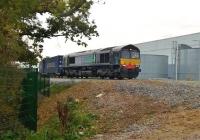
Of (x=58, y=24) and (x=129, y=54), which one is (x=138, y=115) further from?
(x=129, y=54)

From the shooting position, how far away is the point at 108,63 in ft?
145

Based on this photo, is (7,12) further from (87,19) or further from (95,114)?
(87,19)

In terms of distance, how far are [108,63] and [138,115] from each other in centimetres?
2769

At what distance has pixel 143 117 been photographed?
16328mm

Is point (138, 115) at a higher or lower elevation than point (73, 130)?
higher

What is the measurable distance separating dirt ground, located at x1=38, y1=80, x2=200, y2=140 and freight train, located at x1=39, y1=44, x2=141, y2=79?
1955 centimetres

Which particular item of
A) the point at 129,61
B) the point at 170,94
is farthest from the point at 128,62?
the point at 170,94

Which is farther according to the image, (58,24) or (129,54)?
(129,54)

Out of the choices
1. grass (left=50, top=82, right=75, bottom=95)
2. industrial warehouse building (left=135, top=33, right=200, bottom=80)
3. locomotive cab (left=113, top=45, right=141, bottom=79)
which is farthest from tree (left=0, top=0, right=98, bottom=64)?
industrial warehouse building (left=135, top=33, right=200, bottom=80)

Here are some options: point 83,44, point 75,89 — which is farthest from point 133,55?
point 75,89

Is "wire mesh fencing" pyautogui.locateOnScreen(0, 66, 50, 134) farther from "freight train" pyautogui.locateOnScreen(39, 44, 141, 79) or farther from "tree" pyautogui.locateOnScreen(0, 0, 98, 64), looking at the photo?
"freight train" pyautogui.locateOnScreen(39, 44, 141, 79)

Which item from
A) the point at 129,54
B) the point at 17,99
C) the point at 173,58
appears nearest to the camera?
the point at 17,99

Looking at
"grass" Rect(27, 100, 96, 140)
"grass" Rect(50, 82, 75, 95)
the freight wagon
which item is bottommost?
"grass" Rect(27, 100, 96, 140)

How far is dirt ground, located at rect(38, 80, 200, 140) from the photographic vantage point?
13.4 meters
